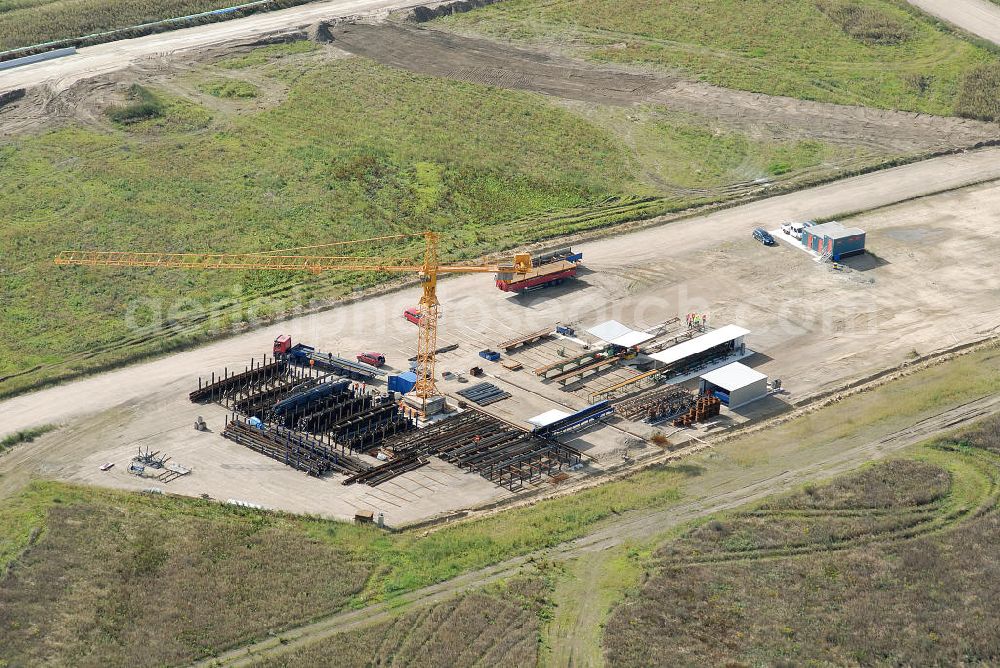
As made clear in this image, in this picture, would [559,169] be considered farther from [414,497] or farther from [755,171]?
[414,497]

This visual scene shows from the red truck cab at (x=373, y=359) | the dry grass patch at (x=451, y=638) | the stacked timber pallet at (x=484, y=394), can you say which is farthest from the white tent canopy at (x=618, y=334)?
the dry grass patch at (x=451, y=638)

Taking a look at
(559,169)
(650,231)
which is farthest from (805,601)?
(559,169)

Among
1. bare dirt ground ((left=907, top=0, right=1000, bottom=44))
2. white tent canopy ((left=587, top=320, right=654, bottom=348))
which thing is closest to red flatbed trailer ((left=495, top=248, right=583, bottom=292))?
white tent canopy ((left=587, top=320, right=654, bottom=348))

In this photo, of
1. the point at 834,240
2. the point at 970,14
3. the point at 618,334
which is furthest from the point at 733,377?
the point at 970,14

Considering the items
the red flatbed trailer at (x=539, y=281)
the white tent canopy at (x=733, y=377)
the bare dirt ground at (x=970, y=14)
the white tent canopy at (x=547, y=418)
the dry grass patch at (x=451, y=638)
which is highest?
the bare dirt ground at (x=970, y=14)

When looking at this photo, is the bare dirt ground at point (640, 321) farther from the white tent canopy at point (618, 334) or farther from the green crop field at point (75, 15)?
the green crop field at point (75, 15)

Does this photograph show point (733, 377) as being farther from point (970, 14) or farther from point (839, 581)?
point (970, 14)

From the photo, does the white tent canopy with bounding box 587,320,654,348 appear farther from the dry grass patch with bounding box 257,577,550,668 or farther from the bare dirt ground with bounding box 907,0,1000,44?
the bare dirt ground with bounding box 907,0,1000,44

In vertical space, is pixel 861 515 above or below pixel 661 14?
below
